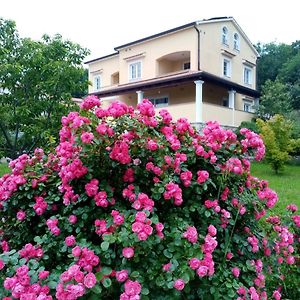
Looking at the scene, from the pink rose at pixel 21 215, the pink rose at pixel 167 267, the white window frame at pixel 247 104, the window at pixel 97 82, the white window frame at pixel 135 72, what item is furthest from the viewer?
the window at pixel 97 82

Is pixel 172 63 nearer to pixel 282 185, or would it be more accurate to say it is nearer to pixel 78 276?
pixel 282 185

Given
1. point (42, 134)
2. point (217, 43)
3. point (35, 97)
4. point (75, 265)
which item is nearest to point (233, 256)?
point (75, 265)

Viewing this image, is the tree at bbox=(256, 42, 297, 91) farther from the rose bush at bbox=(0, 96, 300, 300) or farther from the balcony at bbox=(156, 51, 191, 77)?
the rose bush at bbox=(0, 96, 300, 300)

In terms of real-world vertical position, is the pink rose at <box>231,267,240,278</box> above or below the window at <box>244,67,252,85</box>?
below

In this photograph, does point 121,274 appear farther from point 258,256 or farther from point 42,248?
point 258,256

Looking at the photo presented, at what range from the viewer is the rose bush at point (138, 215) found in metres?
1.75

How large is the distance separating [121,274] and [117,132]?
0.90 m

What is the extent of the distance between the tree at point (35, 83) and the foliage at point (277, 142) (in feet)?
26.7

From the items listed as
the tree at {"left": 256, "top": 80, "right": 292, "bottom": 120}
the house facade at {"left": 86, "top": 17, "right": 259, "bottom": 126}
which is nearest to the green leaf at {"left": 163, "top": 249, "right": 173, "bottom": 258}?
the house facade at {"left": 86, "top": 17, "right": 259, "bottom": 126}

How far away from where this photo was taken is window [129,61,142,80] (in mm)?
20717

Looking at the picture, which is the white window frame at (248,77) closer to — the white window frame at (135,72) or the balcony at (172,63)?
the balcony at (172,63)

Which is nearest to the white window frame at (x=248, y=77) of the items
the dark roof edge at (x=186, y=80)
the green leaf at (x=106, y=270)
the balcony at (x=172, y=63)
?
the dark roof edge at (x=186, y=80)

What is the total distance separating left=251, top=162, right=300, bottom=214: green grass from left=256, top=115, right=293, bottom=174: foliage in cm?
49

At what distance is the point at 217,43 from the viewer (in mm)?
18875
